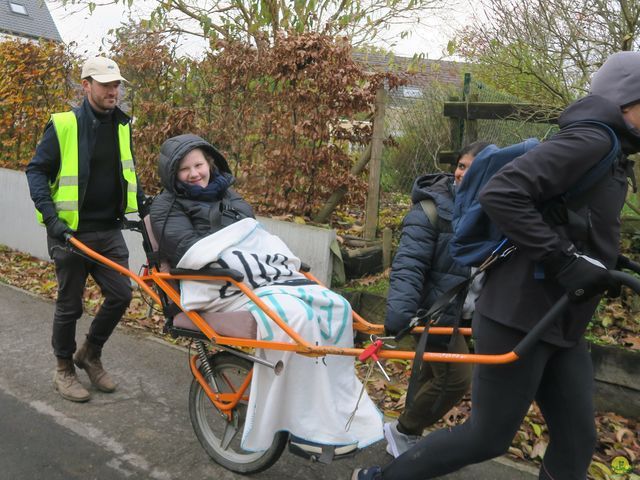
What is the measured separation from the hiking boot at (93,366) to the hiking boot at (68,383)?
0.10 m

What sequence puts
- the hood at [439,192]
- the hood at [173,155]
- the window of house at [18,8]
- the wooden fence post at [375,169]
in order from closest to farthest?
the hood at [439,192]
the hood at [173,155]
the wooden fence post at [375,169]
the window of house at [18,8]

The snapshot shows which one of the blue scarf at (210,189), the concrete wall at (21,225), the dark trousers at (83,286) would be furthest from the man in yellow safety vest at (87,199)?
the concrete wall at (21,225)

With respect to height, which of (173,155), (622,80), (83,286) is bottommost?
(83,286)

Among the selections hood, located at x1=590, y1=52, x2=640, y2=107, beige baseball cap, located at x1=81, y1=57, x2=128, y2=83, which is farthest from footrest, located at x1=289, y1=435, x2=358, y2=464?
beige baseball cap, located at x1=81, y1=57, x2=128, y2=83

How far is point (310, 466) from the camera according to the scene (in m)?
3.83

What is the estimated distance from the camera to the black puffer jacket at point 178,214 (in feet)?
11.6

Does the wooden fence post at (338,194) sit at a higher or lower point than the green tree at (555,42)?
lower

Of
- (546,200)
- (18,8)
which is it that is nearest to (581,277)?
(546,200)

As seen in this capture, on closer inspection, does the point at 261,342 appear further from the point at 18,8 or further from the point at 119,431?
the point at 18,8

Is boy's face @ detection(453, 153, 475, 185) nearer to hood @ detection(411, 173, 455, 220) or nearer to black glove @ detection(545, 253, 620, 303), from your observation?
hood @ detection(411, 173, 455, 220)

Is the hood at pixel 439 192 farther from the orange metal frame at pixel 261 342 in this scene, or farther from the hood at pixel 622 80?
the hood at pixel 622 80

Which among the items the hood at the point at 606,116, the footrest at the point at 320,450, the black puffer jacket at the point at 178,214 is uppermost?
the hood at the point at 606,116

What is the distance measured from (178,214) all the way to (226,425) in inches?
48.5

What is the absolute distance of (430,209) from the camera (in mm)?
3410
